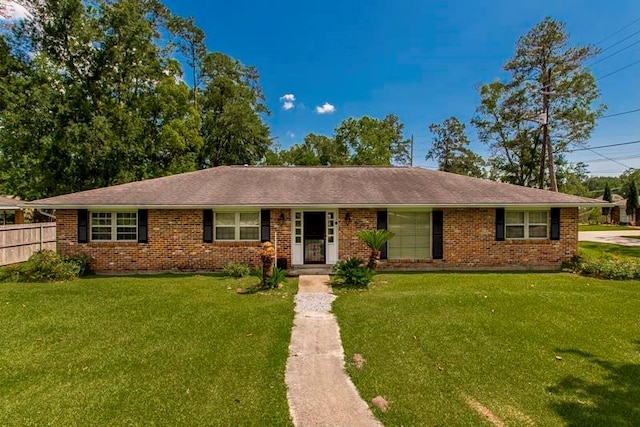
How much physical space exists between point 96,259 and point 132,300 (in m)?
4.61

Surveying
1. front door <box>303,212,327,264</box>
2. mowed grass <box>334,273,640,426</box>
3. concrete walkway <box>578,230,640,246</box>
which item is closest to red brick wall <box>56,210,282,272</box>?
front door <box>303,212,327,264</box>

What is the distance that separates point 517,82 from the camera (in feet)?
83.0

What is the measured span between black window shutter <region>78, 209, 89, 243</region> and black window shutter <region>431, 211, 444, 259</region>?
1210 centimetres

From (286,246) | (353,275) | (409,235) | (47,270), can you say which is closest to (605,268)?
(409,235)

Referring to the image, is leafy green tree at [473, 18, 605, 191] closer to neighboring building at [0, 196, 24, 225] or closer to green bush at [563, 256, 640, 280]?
green bush at [563, 256, 640, 280]

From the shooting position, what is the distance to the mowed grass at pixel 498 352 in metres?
3.87

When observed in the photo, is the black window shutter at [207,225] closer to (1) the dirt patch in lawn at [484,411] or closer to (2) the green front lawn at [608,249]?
(1) the dirt patch in lawn at [484,411]

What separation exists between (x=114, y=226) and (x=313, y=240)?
274 inches

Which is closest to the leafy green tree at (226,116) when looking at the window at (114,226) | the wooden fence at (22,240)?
the wooden fence at (22,240)

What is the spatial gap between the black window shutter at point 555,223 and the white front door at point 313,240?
778 centimetres

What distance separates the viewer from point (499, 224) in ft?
39.2

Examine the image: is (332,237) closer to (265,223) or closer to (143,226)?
(265,223)

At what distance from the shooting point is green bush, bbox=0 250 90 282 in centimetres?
1035

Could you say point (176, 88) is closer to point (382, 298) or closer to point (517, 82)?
point (382, 298)
